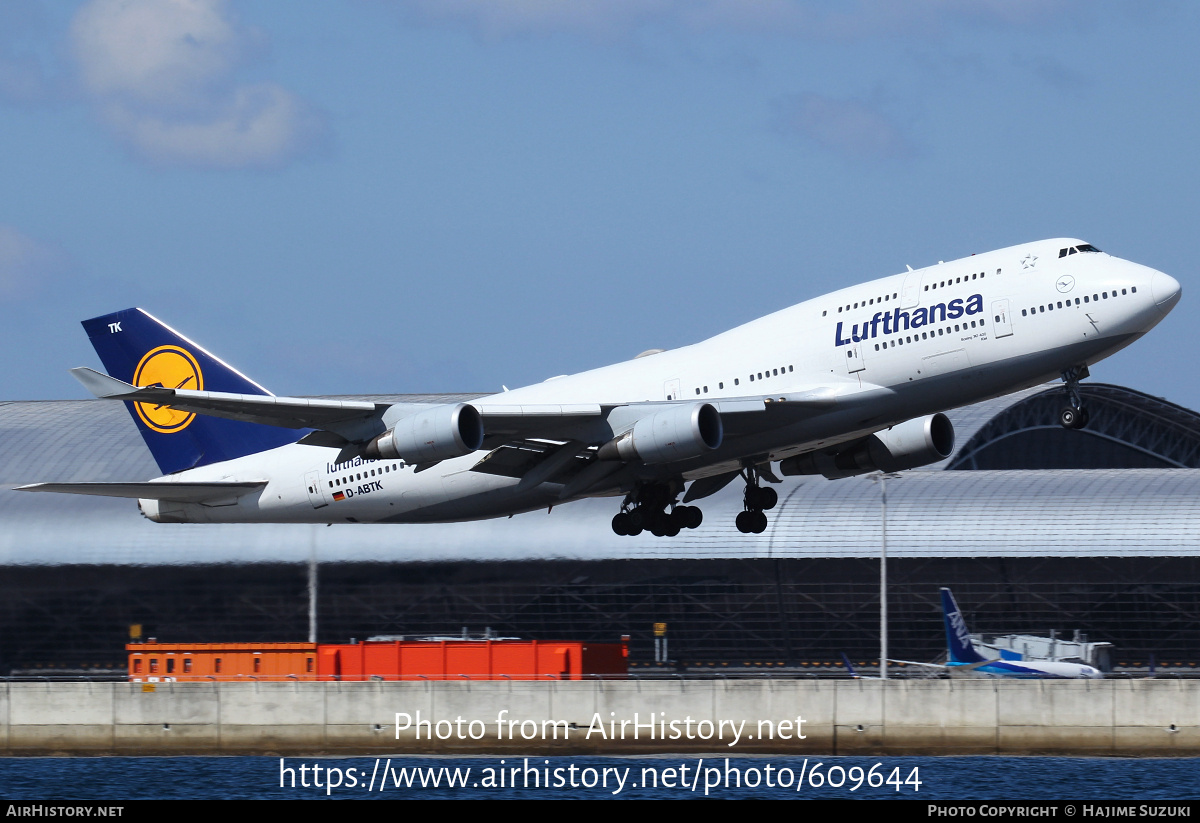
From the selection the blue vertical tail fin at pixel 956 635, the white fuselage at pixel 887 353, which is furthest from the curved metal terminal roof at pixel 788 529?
the white fuselage at pixel 887 353

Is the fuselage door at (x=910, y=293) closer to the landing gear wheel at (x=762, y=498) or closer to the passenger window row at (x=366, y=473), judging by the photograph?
the landing gear wheel at (x=762, y=498)

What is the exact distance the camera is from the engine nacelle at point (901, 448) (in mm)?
45188

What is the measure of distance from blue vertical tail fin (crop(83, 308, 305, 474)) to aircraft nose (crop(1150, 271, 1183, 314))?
86.4 feet

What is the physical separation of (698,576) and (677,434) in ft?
121

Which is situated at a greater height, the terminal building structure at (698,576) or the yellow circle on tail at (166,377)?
the yellow circle on tail at (166,377)

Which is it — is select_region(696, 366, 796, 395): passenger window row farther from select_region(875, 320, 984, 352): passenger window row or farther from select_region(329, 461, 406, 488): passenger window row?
select_region(329, 461, 406, 488): passenger window row

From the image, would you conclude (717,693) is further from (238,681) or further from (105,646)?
(105,646)

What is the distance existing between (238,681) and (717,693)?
67.4ft

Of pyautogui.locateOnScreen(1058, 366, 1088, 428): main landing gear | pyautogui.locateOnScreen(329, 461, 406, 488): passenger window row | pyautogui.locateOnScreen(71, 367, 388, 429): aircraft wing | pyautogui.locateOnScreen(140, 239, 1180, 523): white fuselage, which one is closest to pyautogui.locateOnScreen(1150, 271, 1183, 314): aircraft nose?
pyautogui.locateOnScreen(140, 239, 1180, 523): white fuselage

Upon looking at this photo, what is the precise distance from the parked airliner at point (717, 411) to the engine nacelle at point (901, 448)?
0.05 m

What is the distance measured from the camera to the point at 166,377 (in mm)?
52594

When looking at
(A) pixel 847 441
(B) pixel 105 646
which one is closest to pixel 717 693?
(A) pixel 847 441

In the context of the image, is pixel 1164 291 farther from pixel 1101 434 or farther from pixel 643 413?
pixel 1101 434

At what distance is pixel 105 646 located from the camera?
3088 inches
